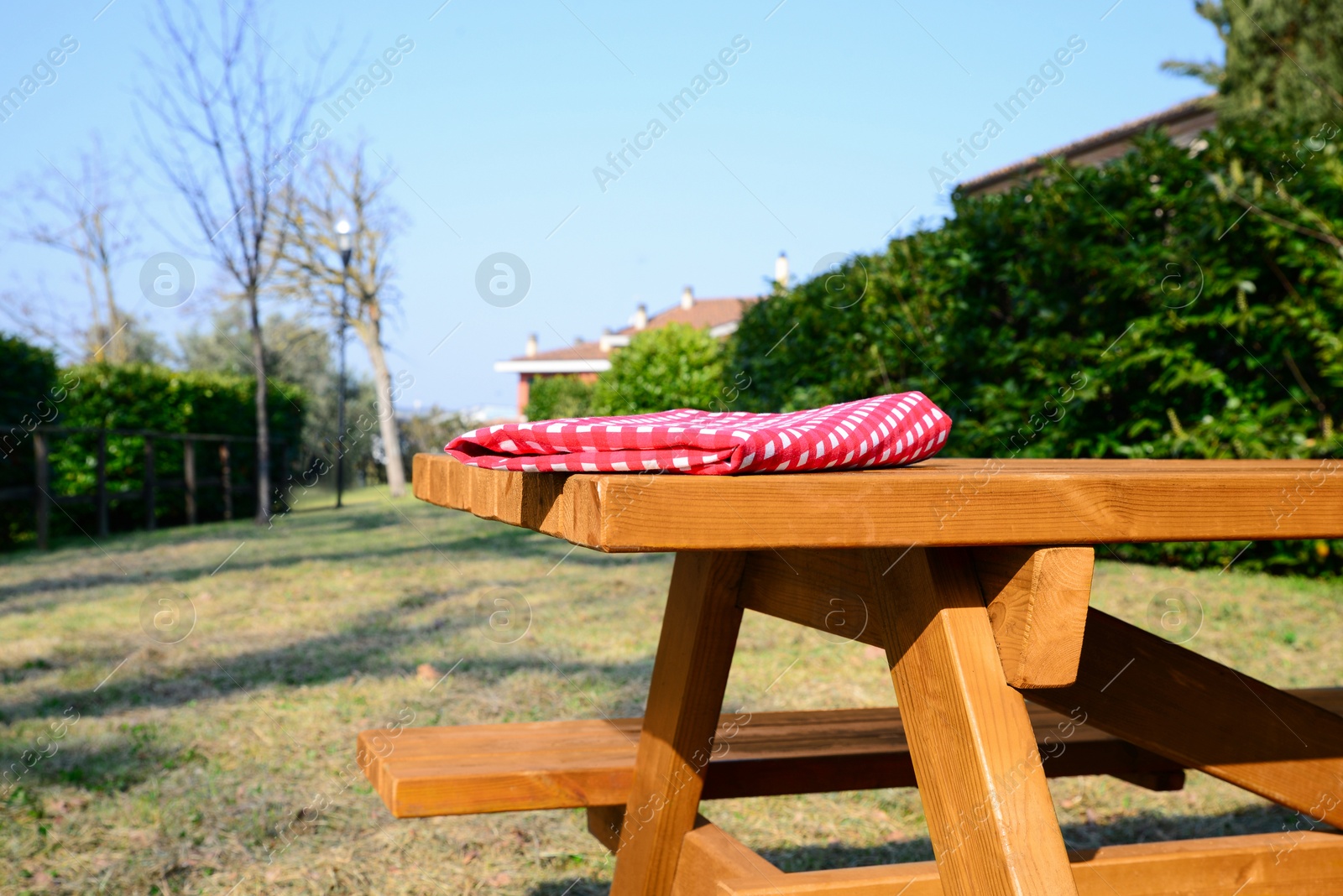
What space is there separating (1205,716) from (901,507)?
2.31ft

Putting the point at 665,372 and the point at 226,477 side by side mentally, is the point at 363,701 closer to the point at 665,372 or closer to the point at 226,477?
the point at 226,477

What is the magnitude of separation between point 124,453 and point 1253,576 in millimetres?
11087

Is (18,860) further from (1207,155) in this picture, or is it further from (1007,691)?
(1207,155)

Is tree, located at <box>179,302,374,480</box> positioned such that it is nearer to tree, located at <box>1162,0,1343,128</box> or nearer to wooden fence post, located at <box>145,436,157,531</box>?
wooden fence post, located at <box>145,436,157,531</box>

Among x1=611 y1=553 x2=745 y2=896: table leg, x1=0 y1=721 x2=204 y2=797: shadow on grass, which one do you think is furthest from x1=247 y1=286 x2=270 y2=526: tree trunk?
x1=611 y1=553 x2=745 y2=896: table leg

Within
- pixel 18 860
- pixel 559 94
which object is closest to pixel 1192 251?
pixel 559 94

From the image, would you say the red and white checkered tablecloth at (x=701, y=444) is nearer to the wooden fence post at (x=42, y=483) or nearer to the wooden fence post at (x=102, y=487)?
the wooden fence post at (x=42, y=483)

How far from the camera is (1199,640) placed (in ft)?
13.8

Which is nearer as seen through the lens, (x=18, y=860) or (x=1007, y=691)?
(x=1007, y=691)

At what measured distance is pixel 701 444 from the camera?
0.87 metres

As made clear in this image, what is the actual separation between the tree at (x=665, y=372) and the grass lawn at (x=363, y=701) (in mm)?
7505

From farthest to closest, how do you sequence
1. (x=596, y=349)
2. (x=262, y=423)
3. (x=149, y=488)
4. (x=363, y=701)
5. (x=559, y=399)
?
(x=596, y=349) → (x=559, y=399) → (x=262, y=423) → (x=149, y=488) → (x=363, y=701)

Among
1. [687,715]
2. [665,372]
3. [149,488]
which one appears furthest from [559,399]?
[687,715]

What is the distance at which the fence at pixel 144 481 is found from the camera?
9.01 metres
